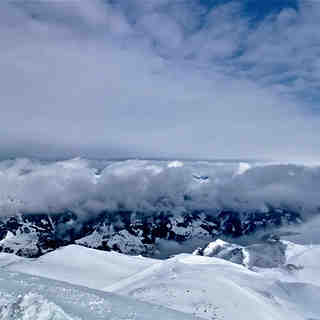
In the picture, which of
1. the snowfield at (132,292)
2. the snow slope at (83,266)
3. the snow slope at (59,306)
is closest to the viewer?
the snow slope at (59,306)

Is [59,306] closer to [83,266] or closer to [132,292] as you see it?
[132,292]

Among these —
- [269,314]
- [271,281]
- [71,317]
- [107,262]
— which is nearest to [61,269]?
[107,262]

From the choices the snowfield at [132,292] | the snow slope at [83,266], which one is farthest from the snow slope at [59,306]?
the snow slope at [83,266]

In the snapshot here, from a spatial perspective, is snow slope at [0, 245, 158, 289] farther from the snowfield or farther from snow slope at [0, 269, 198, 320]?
snow slope at [0, 269, 198, 320]

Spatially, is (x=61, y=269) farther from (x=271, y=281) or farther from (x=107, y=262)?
(x=271, y=281)

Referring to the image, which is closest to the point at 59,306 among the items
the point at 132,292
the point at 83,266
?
the point at 132,292

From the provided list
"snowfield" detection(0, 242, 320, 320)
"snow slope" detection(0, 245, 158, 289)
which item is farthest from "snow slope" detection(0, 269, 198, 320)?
"snow slope" detection(0, 245, 158, 289)

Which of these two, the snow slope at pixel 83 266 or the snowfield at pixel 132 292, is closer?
the snowfield at pixel 132 292

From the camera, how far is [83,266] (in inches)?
4934

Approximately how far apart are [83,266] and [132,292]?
64.3m

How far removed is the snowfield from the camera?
23770mm

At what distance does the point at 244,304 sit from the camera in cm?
6112

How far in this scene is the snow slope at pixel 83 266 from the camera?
11190 cm

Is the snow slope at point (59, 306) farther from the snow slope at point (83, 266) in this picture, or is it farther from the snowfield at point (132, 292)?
the snow slope at point (83, 266)
